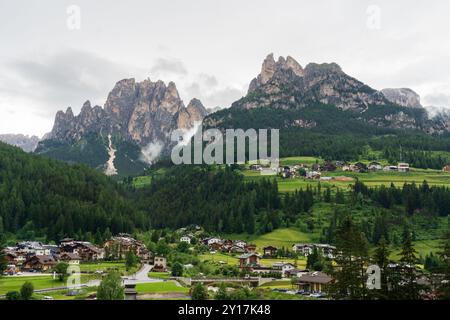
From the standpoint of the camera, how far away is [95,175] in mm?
184750

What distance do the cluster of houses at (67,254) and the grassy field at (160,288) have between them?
82.6 ft

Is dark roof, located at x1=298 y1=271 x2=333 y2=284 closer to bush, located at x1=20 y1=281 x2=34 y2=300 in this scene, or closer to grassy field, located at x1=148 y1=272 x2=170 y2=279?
grassy field, located at x1=148 y1=272 x2=170 y2=279

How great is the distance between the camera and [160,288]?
6594cm

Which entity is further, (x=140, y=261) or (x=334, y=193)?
(x=334, y=193)

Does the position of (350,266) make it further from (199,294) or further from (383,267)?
(199,294)

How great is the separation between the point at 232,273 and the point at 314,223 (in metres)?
60.4

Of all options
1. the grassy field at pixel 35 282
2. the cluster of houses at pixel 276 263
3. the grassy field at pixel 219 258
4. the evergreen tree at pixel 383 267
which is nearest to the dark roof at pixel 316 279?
the cluster of houses at pixel 276 263

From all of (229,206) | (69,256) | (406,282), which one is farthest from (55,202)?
(406,282)

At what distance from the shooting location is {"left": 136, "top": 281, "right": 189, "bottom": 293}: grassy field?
63.0 m

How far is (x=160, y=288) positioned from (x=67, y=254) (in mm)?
45834

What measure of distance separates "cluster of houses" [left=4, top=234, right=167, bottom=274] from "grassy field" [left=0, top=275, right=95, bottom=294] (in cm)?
1244
